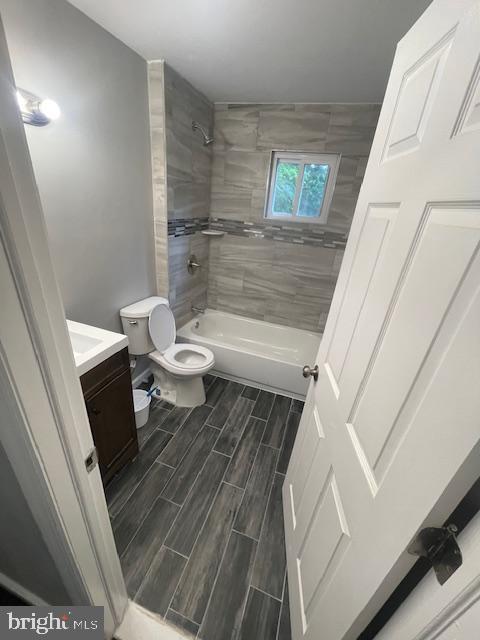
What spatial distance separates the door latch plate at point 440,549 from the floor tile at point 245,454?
1.29 m

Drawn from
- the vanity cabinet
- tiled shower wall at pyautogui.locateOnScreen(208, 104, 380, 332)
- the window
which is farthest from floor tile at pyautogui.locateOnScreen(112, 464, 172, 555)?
the window

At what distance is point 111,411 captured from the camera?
1309 millimetres

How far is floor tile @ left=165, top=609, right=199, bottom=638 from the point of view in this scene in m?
1.01

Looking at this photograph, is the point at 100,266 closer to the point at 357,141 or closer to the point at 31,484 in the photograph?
the point at 31,484

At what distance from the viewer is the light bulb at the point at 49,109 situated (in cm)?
105

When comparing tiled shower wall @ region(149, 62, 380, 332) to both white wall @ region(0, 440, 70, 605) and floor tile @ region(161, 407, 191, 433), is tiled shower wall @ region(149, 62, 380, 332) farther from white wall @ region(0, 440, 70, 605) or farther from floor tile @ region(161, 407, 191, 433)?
white wall @ region(0, 440, 70, 605)

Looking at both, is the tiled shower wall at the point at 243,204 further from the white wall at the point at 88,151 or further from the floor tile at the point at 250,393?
the floor tile at the point at 250,393

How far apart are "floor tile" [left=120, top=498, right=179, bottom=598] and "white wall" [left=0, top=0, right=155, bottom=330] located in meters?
1.19

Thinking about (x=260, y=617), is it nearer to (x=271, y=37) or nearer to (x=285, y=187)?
(x=271, y=37)

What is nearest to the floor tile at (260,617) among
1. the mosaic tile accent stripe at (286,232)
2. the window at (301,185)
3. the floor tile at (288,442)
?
the floor tile at (288,442)

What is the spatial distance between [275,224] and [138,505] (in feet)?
8.18

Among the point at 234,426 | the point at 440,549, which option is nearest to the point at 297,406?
the point at 234,426

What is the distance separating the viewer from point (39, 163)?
1.16 m

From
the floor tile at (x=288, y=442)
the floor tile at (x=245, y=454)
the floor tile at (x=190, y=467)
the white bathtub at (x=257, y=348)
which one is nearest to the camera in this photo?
the floor tile at (x=190, y=467)
